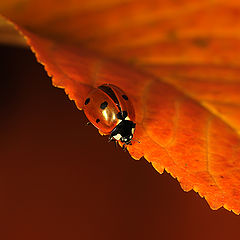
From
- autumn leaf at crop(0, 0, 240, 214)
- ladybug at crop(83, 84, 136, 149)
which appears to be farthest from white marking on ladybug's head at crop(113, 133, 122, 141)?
autumn leaf at crop(0, 0, 240, 214)

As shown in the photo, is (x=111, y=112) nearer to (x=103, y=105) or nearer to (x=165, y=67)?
(x=103, y=105)

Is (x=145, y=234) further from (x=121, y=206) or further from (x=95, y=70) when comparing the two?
(x=95, y=70)

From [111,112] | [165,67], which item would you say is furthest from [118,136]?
[165,67]

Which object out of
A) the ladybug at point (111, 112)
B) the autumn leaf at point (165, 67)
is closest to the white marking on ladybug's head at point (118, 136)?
the ladybug at point (111, 112)

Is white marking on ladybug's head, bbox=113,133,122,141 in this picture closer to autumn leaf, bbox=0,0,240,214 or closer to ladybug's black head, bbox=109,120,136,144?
ladybug's black head, bbox=109,120,136,144

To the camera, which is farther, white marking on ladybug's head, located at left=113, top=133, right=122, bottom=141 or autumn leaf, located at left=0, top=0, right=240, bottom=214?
white marking on ladybug's head, located at left=113, top=133, right=122, bottom=141

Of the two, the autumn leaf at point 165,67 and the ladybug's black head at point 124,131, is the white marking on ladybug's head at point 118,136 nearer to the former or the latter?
the ladybug's black head at point 124,131

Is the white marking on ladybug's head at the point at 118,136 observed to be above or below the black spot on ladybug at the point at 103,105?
below
